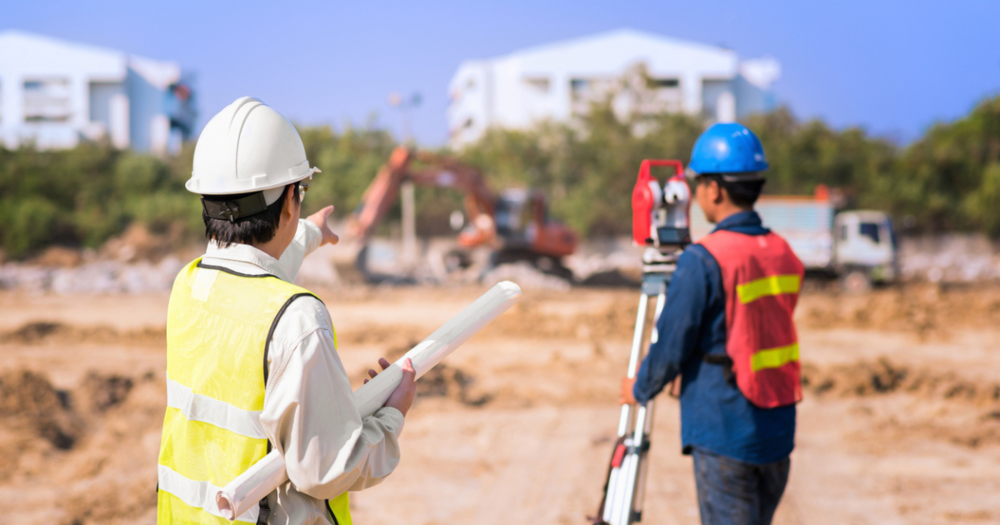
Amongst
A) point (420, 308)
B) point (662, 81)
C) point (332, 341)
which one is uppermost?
point (662, 81)

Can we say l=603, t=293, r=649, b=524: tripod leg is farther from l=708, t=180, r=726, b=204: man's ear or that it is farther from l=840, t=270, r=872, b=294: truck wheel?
l=840, t=270, r=872, b=294: truck wheel

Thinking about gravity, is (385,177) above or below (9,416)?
above

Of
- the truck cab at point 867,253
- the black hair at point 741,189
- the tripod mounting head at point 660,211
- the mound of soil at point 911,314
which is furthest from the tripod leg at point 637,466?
the truck cab at point 867,253

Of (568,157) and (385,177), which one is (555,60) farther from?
(385,177)

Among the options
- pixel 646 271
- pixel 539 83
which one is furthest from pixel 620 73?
pixel 646 271

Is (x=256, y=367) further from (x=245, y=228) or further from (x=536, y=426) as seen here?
(x=536, y=426)

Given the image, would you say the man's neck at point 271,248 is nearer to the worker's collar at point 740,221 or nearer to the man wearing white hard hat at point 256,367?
the man wearing white hard hat at point 256,367

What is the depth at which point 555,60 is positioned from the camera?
153 ft

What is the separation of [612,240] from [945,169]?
1610cm

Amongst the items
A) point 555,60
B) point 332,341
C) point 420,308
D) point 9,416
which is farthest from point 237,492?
point 555,60

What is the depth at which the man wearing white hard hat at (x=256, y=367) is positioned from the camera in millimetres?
1233

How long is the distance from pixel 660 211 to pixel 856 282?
16.5 m

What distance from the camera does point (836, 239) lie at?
17.3 meters

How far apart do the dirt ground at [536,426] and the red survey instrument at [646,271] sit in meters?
Result: 1.92
